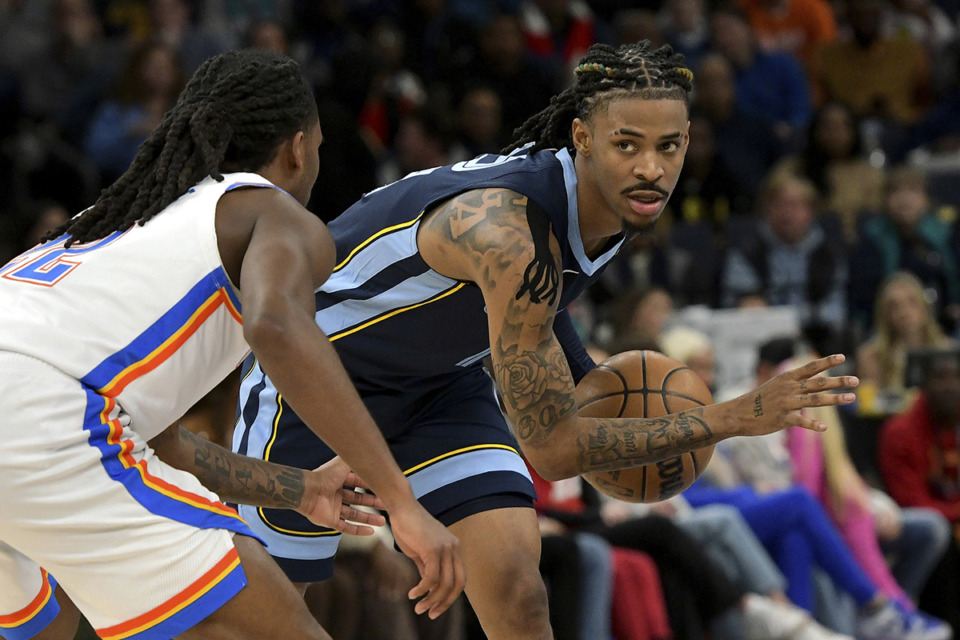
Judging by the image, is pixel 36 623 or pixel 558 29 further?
pixel 558 29

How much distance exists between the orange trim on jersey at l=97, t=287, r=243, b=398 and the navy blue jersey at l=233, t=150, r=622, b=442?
3.01 feet

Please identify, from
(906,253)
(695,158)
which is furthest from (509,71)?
(906,253)

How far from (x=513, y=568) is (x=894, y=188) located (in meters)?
6.75

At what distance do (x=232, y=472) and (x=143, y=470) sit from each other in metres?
0.42

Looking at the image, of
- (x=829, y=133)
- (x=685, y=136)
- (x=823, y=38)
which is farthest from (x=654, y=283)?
(x=685, y=136)

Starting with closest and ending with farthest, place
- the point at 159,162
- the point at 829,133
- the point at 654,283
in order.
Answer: the point at 159,162 → the point at 654,283 → the point at 829,133

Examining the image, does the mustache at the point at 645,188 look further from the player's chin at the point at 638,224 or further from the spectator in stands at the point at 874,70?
the spectator in stands at the point at 874,70

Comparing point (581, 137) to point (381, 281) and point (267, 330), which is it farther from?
point (267, 330)

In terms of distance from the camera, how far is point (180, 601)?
2668 millimetres

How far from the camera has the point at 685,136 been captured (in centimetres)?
362

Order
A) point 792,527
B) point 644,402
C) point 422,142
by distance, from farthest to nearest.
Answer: point 422,142
point 792,527
point 644,402

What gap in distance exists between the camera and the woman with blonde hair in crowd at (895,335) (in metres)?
8.27

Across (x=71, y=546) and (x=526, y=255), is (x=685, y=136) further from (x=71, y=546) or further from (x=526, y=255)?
(x=71, y=546)

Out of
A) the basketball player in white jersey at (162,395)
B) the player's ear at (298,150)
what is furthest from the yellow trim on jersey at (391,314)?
the basketball player in white jersey at (162,395)
